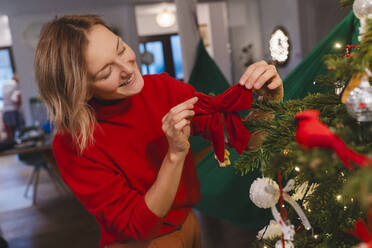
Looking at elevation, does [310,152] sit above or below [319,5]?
below

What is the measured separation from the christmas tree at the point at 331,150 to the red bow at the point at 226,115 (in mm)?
26

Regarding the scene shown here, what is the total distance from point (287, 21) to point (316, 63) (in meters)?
3.74

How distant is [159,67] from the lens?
872cm

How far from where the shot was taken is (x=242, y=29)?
19.6 ft

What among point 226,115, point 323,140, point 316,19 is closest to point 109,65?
point 226,115

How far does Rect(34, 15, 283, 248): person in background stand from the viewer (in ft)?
2.27

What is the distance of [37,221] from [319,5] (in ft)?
12.8

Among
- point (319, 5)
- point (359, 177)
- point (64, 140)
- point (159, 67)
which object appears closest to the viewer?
point (359, 177)

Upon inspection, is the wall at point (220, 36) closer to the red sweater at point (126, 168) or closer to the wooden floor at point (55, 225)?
the wooden floor at point (55, 225)

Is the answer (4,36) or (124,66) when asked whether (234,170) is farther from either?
(4,36)

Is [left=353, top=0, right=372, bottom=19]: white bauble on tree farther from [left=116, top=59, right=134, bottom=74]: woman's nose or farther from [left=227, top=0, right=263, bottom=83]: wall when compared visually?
[left=227, top=0, right=263, bottom=83]: wall

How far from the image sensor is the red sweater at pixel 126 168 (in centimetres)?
74

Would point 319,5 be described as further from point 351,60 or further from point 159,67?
point 159,67

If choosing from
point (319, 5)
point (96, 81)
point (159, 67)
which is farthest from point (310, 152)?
point (159, 67)
